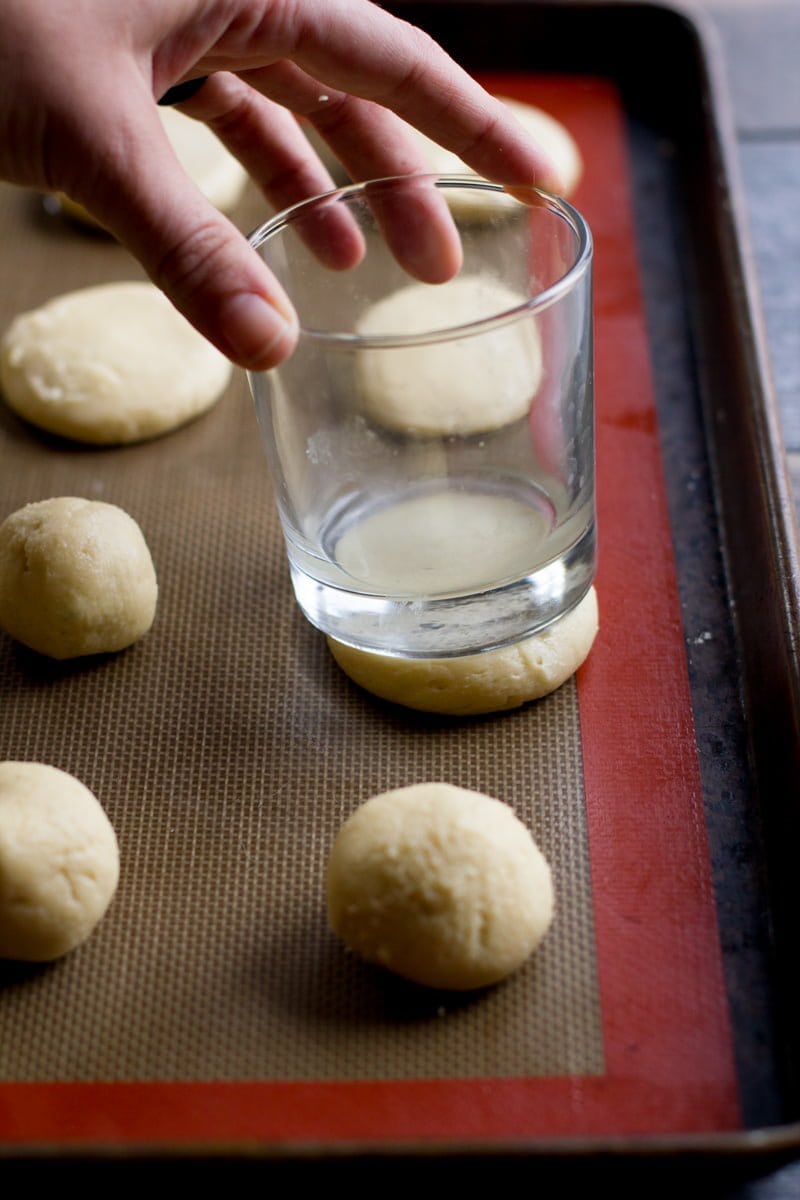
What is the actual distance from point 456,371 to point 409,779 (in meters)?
0.32

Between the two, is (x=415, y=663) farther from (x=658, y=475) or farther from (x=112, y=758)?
(x=658, y=475)

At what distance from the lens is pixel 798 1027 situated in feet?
2.72

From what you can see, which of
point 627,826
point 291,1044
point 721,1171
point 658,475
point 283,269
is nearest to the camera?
point 721,1171

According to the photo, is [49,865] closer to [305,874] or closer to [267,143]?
[305,874]

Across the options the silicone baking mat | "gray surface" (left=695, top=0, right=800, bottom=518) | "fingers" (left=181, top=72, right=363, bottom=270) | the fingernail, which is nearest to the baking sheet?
the silicone baking mat

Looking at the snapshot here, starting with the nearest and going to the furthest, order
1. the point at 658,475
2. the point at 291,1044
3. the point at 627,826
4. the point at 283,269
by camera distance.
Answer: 1. the point at 291,1044
2. the point at 627,826
3. the point at 283,269
4. the point at 658,475

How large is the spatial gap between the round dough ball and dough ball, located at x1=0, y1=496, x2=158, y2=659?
173 mm

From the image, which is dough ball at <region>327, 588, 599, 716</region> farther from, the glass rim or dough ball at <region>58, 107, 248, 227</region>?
dough ball at <region>58, 107, 248, 227</region>

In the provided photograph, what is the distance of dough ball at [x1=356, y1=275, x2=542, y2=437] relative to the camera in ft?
2.90

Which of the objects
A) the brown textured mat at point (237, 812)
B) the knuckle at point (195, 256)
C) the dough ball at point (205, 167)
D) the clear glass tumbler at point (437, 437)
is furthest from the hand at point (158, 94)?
the dough ball at point (205, 167)

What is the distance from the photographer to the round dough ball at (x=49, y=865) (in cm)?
86

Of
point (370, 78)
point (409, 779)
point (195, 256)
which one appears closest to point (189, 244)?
point (195, 256)

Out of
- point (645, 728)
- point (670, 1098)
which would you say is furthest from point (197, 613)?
point (670, 1098)

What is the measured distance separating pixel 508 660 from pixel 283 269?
39 cm
